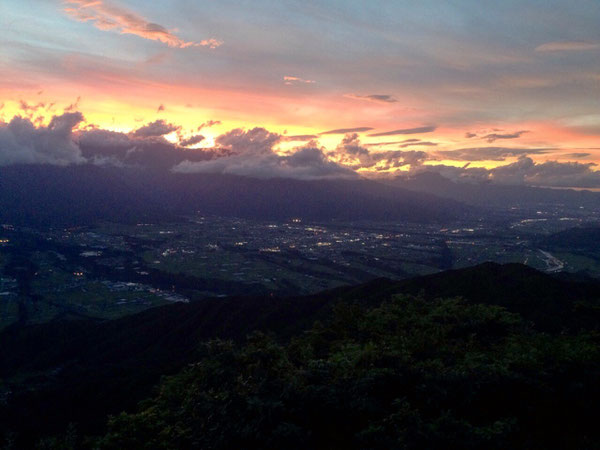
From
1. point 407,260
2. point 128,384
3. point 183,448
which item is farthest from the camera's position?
point 407,260

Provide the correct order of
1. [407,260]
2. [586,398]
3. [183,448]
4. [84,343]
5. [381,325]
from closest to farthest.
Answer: [183,448] < [586,398] < [381,325] < [84,343] < [407,260]

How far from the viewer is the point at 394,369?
1714cm

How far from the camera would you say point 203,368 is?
19.2 meters

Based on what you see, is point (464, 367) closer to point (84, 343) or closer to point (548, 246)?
point (84, 343)

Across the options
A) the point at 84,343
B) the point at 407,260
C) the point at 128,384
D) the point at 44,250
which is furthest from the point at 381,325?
the point at 44,250

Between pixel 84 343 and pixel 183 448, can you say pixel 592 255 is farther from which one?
pixel 183 448

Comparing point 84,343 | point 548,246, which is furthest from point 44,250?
point 548,246

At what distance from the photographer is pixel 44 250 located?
175m

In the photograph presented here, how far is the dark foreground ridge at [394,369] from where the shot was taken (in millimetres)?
14719

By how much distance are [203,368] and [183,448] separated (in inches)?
176

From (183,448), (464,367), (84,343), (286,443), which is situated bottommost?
(84,343)

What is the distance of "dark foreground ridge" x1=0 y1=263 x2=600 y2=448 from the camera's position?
1472cm

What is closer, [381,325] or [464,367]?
[464,367]

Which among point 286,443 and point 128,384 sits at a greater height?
point 286,443
